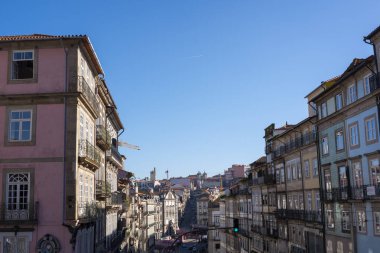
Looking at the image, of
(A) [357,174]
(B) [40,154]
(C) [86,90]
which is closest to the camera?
(B) [40,154]

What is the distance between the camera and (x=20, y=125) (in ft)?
90.5

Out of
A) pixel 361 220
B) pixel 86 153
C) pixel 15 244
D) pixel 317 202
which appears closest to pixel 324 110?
pixel 317 202

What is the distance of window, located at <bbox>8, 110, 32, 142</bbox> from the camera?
1078 inches

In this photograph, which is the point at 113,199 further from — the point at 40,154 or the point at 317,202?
the point at 40,154

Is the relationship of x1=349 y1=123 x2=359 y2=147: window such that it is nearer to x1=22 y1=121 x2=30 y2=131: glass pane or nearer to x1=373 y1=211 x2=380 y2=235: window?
x1=373 y1=211 x2=380 y2=235: window

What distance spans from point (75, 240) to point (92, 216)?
4.28 meters

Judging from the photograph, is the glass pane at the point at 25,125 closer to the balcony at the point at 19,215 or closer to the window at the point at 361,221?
the balcony at the point at 19,215

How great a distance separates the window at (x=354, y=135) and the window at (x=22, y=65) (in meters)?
21.4

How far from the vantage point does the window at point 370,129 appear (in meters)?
30.7

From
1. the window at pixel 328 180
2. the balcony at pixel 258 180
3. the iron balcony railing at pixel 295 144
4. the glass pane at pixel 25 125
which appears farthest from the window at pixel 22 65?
the balcony at pixel 258 180

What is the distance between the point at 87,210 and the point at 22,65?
9.26 metres

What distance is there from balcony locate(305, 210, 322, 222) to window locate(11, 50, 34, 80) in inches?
1015

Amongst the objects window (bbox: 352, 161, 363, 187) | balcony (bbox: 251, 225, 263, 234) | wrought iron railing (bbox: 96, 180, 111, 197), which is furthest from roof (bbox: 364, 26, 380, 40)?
balcony (bbox: 251, 225, 263, 234)

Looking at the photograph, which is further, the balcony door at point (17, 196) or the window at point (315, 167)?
the window at point (315, 167)
